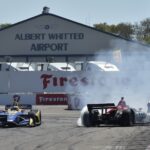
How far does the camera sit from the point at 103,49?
197 ft

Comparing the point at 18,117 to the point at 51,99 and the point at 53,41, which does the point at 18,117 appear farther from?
the point at 53,41

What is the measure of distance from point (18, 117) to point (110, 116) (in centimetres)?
355

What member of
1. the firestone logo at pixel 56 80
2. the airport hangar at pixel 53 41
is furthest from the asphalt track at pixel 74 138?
the airport hangar at pixel 53 41

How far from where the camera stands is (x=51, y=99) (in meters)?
42.5

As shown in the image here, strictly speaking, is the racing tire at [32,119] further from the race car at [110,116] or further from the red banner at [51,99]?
the red banner at [51,99]

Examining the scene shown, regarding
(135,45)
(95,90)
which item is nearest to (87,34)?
(135,45)

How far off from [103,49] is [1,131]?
39860 mm

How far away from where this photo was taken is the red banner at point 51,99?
42312 millimetres

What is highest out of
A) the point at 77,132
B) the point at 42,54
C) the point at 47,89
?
the point at 42,54

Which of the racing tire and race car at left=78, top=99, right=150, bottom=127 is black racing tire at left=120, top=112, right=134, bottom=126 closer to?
race car at left=78, top=99, right=150, bottom=127

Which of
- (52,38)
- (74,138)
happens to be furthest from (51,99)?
(74,138)

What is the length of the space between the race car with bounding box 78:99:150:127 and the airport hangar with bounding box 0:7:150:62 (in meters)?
35.8

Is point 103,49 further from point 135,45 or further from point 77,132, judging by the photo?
point 77,132

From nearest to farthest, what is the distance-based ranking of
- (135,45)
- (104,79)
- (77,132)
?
(77,132) < (104,79) < (135,45)
